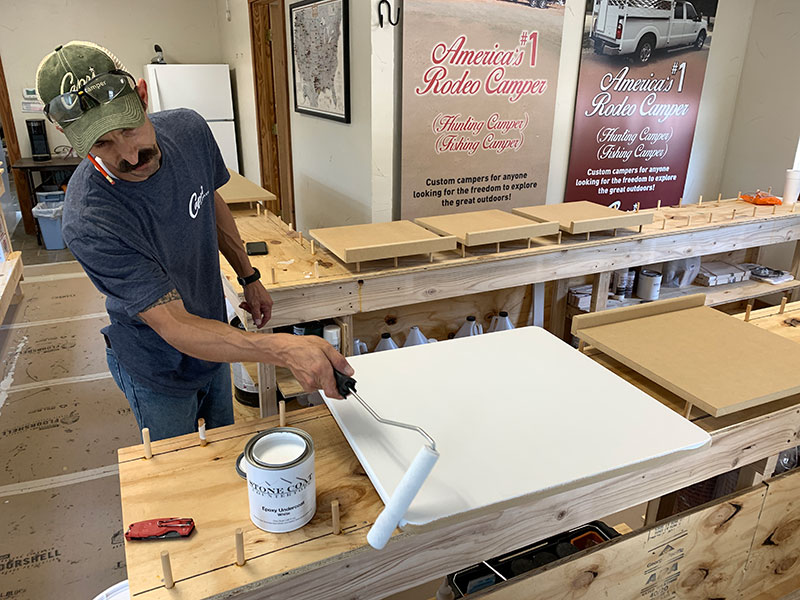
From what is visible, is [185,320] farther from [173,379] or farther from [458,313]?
[458,313]

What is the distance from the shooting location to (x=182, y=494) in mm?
945

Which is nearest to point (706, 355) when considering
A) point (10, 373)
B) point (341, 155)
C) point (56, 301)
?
point (341, 155)

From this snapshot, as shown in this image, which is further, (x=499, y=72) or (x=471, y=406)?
(x=499, y=72)

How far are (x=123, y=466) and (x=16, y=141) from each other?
575 centimetres

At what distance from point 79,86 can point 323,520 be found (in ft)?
2.77

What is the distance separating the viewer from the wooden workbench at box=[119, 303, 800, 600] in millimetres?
819

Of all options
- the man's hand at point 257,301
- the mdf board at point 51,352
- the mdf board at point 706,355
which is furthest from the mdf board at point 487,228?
the mdf board at point 51,352

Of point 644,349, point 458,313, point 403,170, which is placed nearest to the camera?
point 644,349

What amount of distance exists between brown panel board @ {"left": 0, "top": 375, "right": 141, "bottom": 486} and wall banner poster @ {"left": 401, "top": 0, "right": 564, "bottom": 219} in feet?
5.61

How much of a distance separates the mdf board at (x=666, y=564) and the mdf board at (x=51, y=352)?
2.75m

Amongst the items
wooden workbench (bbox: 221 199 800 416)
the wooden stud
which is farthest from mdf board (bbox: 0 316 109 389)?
the wooden stud

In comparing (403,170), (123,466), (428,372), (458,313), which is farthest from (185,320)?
(403,170)

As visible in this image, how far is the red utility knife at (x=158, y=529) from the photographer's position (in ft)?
2.79

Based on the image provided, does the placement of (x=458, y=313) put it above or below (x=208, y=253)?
below
